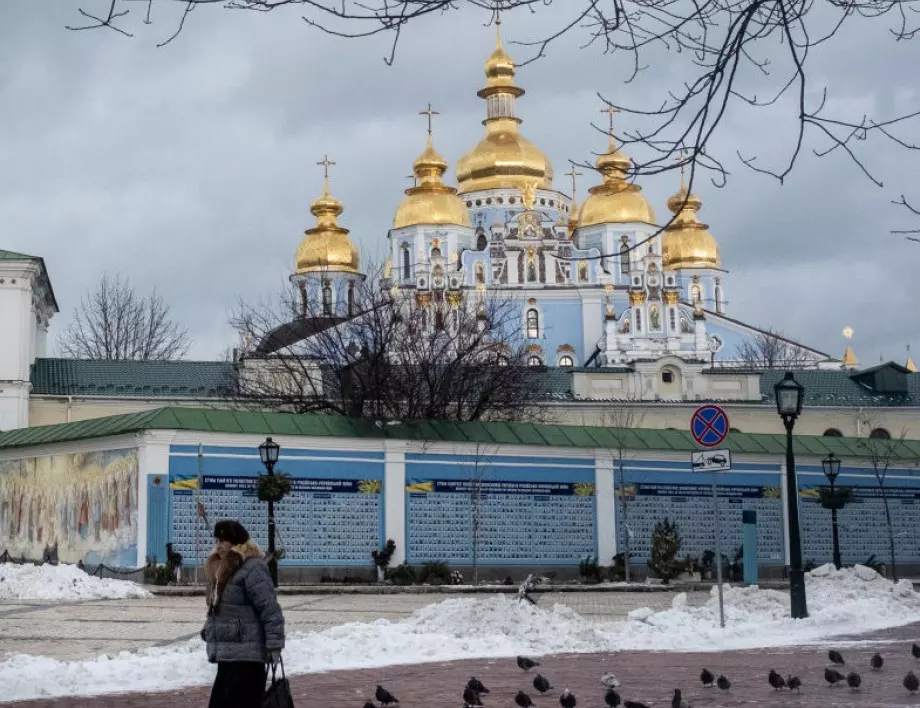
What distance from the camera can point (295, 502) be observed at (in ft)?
97.2

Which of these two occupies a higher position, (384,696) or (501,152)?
(501,152)

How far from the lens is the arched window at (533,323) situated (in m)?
83.8

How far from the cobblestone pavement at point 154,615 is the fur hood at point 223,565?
508 cm

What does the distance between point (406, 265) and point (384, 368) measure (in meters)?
51.6

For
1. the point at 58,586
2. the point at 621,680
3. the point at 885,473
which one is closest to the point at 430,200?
the point at 885,473

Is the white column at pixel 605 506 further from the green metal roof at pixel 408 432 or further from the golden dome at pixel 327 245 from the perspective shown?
the golden dome at pixel 327 245

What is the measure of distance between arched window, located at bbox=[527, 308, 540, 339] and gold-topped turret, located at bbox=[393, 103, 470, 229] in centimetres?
768

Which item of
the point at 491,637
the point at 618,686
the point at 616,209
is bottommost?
the point at 618,686

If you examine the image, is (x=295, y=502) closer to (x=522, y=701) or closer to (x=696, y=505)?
(x=696, y=505)

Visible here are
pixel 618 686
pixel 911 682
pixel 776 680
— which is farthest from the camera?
pixel 618 686

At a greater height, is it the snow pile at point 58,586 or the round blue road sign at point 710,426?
the round blue road sign at point 710,426

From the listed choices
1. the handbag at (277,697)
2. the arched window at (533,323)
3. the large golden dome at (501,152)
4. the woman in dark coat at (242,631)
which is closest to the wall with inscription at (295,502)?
the woman in dark coat at (242,631)

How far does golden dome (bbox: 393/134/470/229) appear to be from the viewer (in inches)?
3516

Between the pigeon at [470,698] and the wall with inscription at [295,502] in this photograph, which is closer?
the pigeon at [470,698]
